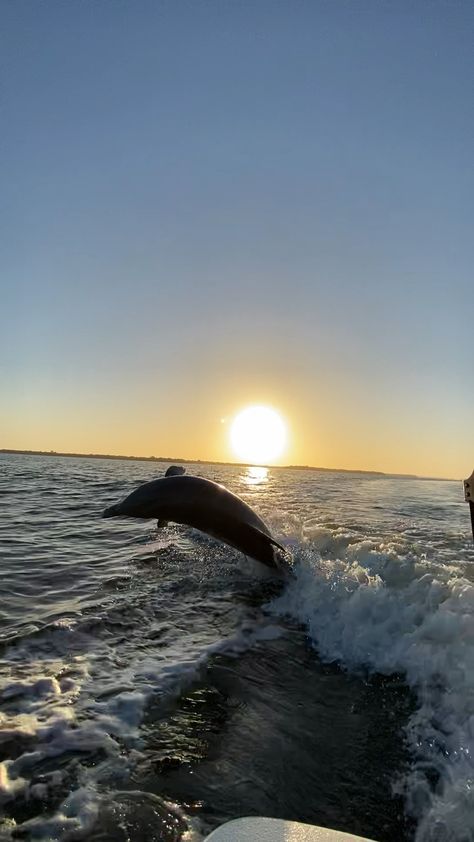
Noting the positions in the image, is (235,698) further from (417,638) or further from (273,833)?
(417,638)

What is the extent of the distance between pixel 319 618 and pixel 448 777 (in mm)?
3212

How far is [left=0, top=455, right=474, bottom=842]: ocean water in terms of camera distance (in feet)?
9.12

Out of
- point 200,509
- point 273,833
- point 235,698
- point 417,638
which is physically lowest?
point 235,698

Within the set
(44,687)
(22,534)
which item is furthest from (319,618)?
(22,534)

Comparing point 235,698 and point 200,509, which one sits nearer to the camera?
point 235,698

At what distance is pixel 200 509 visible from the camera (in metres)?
7.61

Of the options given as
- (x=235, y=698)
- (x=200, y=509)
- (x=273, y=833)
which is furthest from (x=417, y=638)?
(x=200, y=509)

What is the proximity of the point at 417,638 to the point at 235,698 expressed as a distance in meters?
2.19

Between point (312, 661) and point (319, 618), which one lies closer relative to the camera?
point (312, 661)

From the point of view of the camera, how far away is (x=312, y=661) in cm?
505

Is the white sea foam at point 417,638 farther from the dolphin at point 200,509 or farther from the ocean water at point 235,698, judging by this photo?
the dolphin at point 200,509

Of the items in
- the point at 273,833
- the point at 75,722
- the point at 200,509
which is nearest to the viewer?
the point at 273,833

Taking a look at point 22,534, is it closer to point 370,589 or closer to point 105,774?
point 370,589

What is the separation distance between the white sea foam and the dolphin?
3.53 ft
